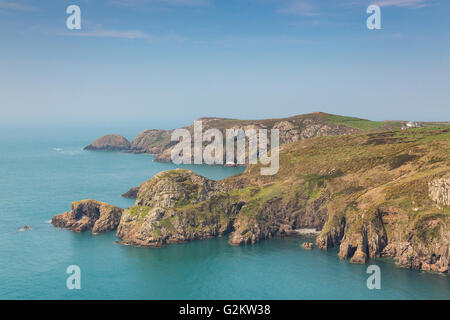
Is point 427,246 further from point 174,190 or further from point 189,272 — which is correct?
point 174,190

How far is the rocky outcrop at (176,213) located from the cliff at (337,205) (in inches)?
11.4

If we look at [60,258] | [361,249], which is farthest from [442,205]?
[60,258]

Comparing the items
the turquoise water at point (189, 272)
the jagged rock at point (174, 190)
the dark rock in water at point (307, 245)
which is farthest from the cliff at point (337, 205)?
the turquoise water at point (189, 272)

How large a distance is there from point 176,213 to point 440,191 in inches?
2813

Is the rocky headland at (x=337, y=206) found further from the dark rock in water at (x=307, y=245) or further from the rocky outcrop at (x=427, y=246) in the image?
the dark rock in water at (x=307, y=245)

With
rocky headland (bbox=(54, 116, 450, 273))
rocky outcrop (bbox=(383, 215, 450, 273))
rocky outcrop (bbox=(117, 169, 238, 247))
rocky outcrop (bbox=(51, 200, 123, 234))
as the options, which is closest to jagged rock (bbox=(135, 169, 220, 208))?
rocky outcrop (bbox=(117, 169, 238, 247))

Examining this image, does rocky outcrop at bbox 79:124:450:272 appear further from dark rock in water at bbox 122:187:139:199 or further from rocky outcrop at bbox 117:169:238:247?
dark rock in water at bbox 122:187:139:199

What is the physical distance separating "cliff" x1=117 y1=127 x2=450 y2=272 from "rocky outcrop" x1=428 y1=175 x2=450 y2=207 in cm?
25

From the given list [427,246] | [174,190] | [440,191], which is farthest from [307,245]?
[174,190]

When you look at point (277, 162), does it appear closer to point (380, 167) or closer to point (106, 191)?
point (380, 167)

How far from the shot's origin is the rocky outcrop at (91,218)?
13262 centimetres

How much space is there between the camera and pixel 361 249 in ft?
344

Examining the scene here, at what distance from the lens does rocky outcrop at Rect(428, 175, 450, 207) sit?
105312mm

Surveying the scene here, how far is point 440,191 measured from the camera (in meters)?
107
